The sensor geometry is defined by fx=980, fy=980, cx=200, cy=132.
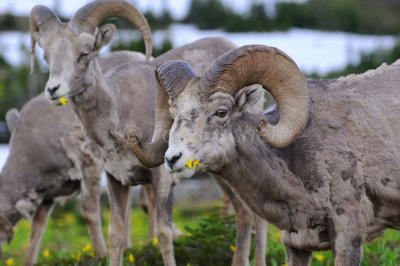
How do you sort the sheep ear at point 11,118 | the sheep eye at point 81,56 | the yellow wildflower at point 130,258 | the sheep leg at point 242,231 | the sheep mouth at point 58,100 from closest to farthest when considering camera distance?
1. the sheep mouth at point 58,100
2. the sheep eye at point 81,56
3. the sheep leg at point 242,231
4. the yellow wildflower at point 130,258
5. the sheep ear at point 11,118

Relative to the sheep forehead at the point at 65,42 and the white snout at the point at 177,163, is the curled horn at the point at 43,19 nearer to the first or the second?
the sheep forehead at the point at 65,42

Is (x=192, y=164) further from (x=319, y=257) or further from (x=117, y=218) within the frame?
(x=319, y=257)

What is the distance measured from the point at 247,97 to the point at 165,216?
2884 millimetres

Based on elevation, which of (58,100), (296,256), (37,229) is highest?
(58,100)

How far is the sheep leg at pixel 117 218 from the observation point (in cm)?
1105

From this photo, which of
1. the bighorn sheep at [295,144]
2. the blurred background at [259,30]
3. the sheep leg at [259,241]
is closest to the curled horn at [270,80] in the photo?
the bighorn sheep at [295,144]

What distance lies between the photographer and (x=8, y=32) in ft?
108

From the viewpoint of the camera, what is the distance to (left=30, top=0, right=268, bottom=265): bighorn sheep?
35.2 feet

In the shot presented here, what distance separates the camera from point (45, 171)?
13703 millimetres

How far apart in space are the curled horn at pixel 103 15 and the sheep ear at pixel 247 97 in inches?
127

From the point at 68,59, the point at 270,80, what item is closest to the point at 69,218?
the point at 68,59

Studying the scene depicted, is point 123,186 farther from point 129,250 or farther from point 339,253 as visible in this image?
point 339,253

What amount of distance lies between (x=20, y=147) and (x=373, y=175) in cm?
654

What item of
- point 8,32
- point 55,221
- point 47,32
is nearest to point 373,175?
point 47,32
